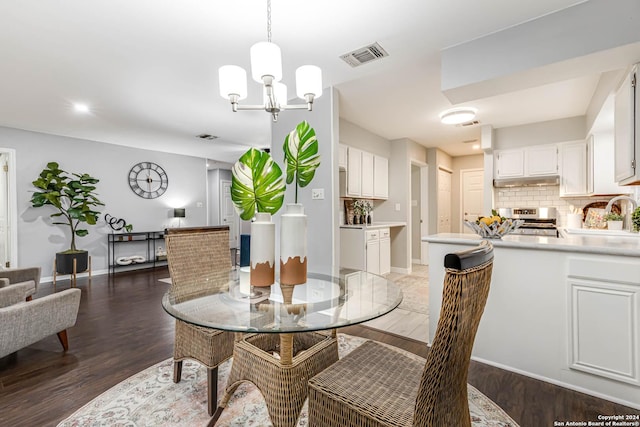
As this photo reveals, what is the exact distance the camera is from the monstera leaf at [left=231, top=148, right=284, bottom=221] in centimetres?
153

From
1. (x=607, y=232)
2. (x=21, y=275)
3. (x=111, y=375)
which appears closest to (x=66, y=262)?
(x=21, y=275)

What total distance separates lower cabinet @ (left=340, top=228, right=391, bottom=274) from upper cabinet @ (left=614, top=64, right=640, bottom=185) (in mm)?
2743

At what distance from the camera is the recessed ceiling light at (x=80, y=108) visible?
365 cm

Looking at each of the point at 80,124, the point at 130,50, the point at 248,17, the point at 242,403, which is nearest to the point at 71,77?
the point at 130,50

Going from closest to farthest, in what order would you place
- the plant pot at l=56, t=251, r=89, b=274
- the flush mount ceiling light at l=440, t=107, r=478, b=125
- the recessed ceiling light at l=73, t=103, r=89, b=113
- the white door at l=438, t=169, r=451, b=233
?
1. the recessed ceiling light at l=73, t=103, r=89, b=113
2. the flush mount ceiling light at l=440, t=107, r=478, b=125
3. the plant pot at l=56, t=251, r=89, b=274
4. the white door at l=438, t=169, r=451, b=233

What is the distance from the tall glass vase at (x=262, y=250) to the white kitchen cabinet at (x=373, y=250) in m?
2.98

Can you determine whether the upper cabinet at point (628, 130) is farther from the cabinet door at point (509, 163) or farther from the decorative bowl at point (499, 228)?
the cabinet door at point (509, 163)

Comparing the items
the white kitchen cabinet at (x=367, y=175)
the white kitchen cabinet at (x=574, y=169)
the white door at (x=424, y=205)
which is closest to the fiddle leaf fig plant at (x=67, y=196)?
the white kitchen cabinet at (x=367, y=175)

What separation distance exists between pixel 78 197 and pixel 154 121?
218cm

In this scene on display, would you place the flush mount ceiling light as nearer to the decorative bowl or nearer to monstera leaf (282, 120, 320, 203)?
the decorative bowl

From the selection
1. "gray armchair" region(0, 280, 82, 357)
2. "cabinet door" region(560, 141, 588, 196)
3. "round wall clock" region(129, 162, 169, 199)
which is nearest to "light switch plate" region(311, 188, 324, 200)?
"gray armchair" region(0, 280, 82, 357)

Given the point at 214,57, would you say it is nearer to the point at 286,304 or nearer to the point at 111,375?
the point at 286,304

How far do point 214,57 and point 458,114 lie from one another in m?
3.15

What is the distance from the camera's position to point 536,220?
178 inches
